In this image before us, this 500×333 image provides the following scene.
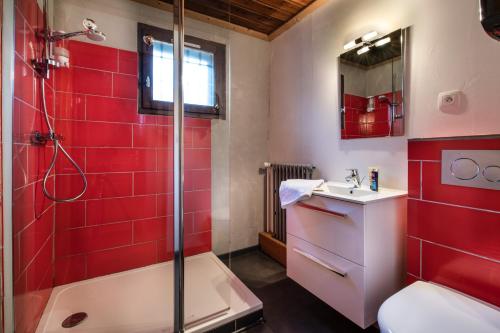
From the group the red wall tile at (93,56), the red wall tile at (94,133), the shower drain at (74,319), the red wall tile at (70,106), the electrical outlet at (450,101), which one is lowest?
the shower drain at (74,319)

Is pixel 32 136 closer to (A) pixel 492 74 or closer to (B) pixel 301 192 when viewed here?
(B) pixel 301 192

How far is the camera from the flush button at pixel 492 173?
906 mm

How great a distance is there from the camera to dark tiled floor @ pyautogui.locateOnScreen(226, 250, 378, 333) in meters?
1.37

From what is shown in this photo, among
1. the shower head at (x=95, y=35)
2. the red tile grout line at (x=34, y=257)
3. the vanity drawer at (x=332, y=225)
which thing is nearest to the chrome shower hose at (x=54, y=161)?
the red tile grout line at (x=34, y=257)

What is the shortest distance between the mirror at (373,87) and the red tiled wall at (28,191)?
184cm

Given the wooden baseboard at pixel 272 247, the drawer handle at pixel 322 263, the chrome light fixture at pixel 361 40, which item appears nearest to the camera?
the drawer handle at pixel 322 263

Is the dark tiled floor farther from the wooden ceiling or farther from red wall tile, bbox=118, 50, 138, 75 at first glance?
the wooden ceiling

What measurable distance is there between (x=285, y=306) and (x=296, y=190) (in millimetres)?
786

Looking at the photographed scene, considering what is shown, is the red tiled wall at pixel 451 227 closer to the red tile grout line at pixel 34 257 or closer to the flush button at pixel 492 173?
the flush button at pixel 492 173

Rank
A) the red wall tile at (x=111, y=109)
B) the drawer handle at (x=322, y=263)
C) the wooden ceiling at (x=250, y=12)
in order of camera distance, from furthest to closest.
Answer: the wooden ceiling at (x=250, y=12) → the red wall tile at (x=111, y=109) → the drawer handle at (x=322, y=263)

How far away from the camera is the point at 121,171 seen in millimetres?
1761

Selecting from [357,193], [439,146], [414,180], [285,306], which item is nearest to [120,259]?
[285,306]

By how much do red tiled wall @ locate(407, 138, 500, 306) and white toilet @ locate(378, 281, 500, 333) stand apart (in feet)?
0.53

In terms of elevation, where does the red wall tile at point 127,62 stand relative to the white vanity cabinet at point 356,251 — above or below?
above
